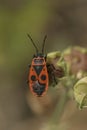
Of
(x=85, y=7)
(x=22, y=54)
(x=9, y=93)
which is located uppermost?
(x=85, y=7)

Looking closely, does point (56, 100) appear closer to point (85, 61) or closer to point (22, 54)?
point (22, 54)

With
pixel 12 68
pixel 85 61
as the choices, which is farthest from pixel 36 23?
pixel 85 61

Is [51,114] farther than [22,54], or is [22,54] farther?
[22,54]

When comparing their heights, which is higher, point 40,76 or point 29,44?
point 29,44

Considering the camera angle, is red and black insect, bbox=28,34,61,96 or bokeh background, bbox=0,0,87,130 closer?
red and black insect, bbox=28,34,61,96

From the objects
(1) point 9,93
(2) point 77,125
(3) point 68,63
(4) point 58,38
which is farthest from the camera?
(4) point 58,38

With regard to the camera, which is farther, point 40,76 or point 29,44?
point 29,44

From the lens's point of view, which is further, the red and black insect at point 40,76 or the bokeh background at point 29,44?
the bokeh background at point 29,44

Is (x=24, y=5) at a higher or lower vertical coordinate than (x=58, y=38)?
higher
